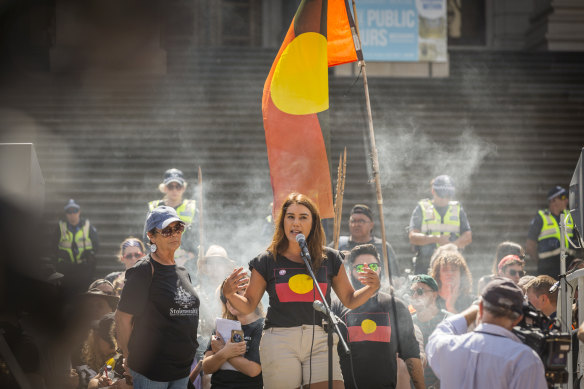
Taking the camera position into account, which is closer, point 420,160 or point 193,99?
point 420,160

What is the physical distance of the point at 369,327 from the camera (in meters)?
5.61

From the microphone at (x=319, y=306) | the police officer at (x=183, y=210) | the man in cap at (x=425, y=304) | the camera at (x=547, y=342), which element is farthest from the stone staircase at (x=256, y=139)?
the camera at (x=547, y=342)

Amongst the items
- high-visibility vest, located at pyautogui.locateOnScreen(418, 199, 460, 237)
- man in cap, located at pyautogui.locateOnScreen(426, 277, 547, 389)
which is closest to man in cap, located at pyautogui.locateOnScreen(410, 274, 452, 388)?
high-visibility vest, located at pyautogui.locateOnScreen(418, 199, 460, 237)

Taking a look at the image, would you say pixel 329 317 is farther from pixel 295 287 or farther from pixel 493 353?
pixel 493 353

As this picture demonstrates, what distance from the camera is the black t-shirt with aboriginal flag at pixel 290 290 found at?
14.9 ft

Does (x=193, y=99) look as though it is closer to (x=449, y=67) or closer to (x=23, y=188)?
(x=449, y=67)

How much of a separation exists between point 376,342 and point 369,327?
127 mm

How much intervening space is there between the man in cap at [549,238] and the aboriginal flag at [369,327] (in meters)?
4.81

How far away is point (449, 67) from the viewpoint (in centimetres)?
1659

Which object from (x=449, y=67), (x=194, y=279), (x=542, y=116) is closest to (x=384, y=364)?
(x=194, y=279)

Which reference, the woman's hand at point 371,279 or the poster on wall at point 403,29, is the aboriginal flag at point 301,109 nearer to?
the woman's hand at point 371,279

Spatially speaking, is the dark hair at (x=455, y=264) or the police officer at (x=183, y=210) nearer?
the dark hair at (x=455, y=264)

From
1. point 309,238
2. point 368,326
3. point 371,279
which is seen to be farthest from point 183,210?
point 371,279

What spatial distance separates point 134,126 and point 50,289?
10.7 metres
